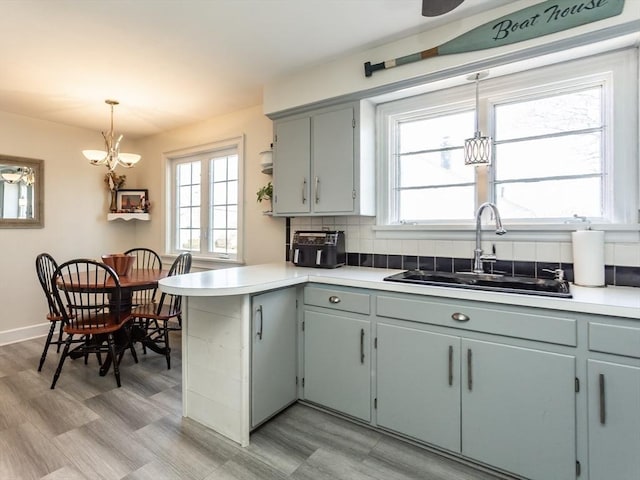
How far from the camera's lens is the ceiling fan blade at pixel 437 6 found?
1397 millimetres

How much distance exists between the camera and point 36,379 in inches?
106

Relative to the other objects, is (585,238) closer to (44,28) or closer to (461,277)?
(461,277)

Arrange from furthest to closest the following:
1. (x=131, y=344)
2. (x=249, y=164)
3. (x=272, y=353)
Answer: (x=249, y=164)
(x=131, y=344)
(x=272, y=353)

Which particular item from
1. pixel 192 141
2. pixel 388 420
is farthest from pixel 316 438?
pixel 192 141

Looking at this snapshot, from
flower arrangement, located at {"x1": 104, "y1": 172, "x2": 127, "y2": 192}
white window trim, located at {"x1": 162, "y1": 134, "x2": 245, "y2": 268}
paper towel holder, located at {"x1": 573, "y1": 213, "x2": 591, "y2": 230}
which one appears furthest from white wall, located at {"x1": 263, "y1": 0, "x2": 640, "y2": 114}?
flower arrangement, located at {"x1": 104, "y1": 172, "x2": 127, "y2": 192}

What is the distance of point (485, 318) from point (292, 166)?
183 centimetres

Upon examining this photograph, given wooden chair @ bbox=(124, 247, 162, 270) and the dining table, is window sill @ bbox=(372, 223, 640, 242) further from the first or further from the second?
wooden chair @ bbox=(124, 247, 162, 270)

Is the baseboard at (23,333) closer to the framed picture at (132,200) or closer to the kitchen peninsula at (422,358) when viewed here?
Result: the framed picture at (132,200)

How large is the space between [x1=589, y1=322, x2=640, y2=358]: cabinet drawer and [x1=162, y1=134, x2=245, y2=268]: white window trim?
2.91 metres

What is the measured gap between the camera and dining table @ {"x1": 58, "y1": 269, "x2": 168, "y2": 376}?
260 centimetres

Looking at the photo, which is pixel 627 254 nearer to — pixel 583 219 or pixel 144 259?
pixel 583 219

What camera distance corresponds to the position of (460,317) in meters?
1.71

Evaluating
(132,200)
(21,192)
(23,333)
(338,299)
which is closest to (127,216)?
(132,200)

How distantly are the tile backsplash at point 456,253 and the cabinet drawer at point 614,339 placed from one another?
2.07 feet
